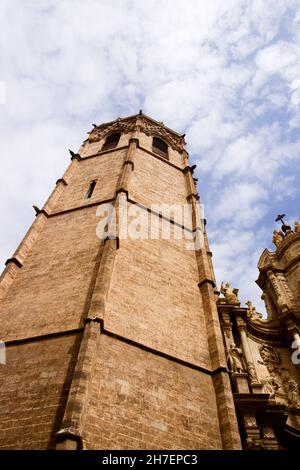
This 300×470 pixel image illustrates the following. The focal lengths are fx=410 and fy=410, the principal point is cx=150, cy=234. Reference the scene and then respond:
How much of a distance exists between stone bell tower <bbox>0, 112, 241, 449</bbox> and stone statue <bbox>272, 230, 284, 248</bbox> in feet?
14.7

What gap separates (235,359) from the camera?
10.5m

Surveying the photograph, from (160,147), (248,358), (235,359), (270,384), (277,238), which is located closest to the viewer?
(235,359)

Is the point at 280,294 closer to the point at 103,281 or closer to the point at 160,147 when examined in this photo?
the point at 103,281

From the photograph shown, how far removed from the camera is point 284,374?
11484 millimetres

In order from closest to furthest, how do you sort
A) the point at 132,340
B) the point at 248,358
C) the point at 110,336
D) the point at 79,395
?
1. the point at 79,395
2. the point at 110,336
3. the point at 132,340
4. the point at 248,358

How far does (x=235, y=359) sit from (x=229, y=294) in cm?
352

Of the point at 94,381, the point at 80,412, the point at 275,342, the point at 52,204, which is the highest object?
the point at 52,204

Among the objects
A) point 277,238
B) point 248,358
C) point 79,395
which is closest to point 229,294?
point 248,358

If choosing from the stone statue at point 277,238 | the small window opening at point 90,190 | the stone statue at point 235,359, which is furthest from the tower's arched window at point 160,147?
the stone statue at point 235,359

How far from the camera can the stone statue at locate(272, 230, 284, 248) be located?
688 inches

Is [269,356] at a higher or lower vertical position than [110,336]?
higher
